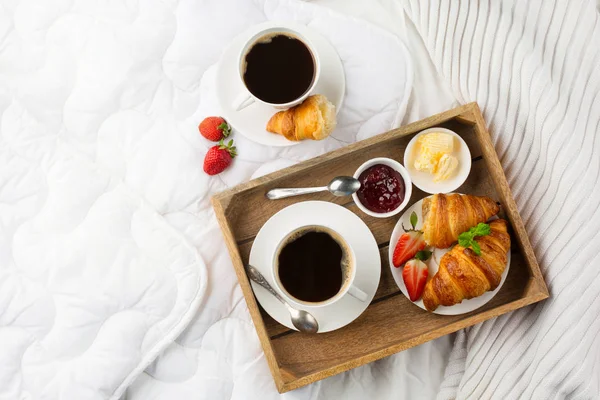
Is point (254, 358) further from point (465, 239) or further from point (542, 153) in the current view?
point (542, 153)

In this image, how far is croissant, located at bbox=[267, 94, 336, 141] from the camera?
1195mm

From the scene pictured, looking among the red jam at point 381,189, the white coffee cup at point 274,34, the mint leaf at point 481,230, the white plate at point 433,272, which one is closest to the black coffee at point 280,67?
the white coffee cup at point 274,34

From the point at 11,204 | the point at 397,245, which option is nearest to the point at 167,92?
the point at 11,204

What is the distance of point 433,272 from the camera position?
1248mm

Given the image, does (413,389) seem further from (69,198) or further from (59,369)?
(69,198)

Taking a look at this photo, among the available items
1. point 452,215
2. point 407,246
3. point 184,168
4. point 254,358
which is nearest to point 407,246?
point 407,246

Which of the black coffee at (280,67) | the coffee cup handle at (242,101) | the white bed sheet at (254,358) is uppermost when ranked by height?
the black coffee at (280,67)

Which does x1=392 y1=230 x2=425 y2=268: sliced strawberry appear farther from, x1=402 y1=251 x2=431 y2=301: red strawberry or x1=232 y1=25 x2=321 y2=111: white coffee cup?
x1=232 y1=25 x2=321 y2=111: white coffee cup

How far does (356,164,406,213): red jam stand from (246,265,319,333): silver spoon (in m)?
0.28

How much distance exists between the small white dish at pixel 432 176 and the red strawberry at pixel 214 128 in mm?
429

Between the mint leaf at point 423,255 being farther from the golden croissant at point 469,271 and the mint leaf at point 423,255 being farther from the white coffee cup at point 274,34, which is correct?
Answer: the white coffee cup at point 274,34

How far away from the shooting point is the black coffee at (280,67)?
122cm

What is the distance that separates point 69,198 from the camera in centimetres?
129

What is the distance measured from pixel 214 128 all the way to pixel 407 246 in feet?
1.71
